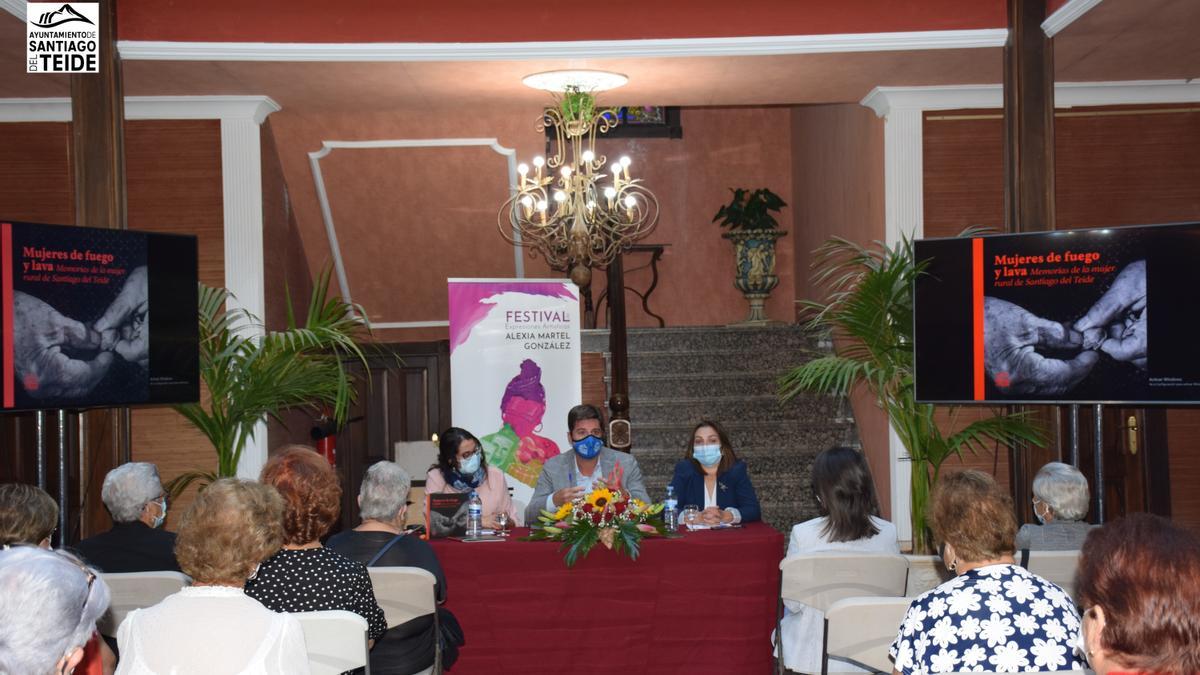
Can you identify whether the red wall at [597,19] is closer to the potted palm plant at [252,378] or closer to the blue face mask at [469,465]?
the potted palm plant at [252,378]

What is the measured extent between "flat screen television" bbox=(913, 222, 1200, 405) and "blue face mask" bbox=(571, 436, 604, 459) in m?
1.55

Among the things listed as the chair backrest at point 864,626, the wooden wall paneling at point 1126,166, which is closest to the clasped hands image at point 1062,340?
the wooden wall paneling at point 1126,166

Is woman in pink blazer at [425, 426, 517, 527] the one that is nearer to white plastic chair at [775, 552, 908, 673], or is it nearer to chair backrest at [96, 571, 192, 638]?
white plastic chair at [775, 552, 908, 673]

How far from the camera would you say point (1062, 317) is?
5.40 meters

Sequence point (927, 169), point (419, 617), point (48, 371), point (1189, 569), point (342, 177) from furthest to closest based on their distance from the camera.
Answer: point (342, 177) → point (927, 169) → point (48, 371) → point (419, 617) → point (1189, 569)

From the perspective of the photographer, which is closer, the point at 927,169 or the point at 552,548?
the point at 552,548

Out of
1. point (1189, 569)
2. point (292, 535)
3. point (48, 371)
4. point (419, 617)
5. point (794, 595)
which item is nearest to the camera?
point (1189, 569)

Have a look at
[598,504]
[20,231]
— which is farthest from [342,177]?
[598,504]

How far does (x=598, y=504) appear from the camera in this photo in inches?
189

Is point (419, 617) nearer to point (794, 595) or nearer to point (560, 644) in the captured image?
point (560, 644)

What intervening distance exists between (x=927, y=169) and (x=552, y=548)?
Result: 385cm

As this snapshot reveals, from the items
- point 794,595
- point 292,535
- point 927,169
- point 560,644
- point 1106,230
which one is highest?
point 927,169

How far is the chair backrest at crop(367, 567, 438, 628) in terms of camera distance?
3781 mm

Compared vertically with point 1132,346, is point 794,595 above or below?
below
